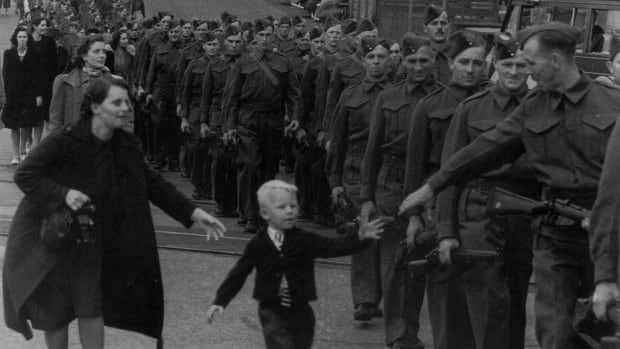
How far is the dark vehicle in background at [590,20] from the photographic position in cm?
1593

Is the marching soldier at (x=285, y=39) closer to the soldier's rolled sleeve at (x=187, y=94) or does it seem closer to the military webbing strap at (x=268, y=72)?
the soldier's rolled sleeve at (x=187, y=94)

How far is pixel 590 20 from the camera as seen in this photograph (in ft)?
54.4

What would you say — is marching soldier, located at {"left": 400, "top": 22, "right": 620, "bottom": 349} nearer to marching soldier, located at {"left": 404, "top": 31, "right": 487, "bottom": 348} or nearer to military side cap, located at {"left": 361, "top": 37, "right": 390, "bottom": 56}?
marching soldier, located at {"left": 404, "top": 31, "right": 487, "bottom": 348}

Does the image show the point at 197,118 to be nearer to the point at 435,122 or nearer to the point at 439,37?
the point at 439,37

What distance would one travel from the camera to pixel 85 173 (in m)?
7.16

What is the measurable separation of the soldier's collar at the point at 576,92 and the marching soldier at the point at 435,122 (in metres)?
1.63

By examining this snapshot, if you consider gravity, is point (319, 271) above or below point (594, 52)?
below

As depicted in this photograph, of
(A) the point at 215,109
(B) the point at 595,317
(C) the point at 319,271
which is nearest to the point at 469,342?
(B) the point at 595,317

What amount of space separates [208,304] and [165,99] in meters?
8.40

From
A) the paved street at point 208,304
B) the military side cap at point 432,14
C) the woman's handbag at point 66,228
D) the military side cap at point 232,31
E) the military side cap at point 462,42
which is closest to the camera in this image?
the woman's handbag at point 66,228

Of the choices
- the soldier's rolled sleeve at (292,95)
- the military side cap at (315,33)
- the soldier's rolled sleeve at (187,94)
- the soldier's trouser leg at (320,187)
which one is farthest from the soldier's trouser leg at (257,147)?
the military side cap at (315,33)


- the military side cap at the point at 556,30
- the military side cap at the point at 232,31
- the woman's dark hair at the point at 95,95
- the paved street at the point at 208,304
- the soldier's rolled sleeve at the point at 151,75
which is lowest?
the paved street at the point at 208,304

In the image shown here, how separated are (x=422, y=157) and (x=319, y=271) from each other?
3255 mm

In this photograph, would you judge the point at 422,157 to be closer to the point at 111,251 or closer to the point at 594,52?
the point at 111,251
